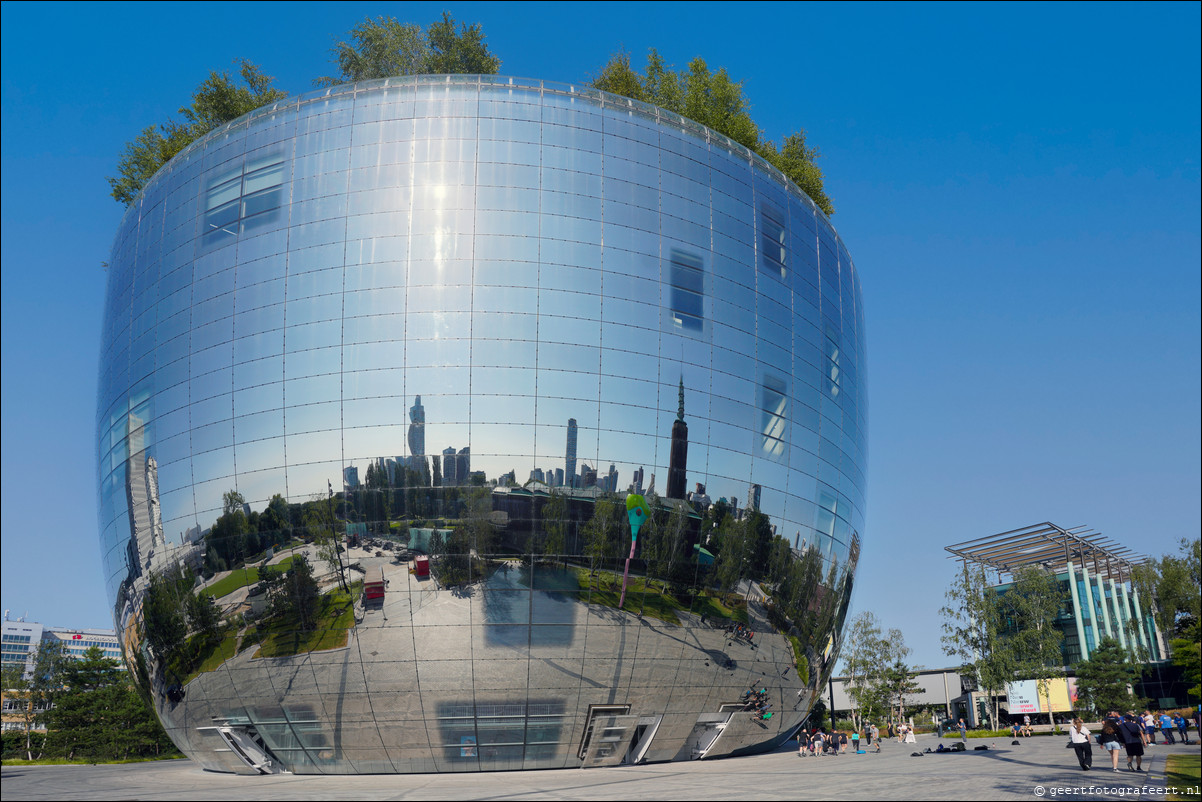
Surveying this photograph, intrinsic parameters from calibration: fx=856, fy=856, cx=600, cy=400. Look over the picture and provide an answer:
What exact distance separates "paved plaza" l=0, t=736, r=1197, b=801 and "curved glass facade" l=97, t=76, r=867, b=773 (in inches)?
61.0

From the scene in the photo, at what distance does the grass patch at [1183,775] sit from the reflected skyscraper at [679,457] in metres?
11.7

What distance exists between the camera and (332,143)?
23.9 meters

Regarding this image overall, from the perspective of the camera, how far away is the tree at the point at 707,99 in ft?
111

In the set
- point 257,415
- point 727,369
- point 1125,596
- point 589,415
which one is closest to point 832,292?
point 727,369

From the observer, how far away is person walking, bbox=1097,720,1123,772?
1888cm

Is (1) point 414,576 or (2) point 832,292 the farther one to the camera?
(2) point 832,292

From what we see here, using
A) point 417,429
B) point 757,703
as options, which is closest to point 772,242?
point 417,429

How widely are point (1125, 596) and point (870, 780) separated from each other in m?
79.7

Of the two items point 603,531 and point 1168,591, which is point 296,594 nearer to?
point 603,531

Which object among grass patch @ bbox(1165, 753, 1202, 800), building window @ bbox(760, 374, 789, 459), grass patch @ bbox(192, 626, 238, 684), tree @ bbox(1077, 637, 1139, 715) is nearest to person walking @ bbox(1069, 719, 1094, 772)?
grass patch @ bbox(1165, 753, 1202, 800)

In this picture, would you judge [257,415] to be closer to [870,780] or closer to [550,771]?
[550,771]

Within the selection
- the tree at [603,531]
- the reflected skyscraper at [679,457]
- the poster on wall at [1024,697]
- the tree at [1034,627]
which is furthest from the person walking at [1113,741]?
the poster on wall at [1024,697]

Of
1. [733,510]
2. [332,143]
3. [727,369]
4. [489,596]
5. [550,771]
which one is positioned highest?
[332,143]

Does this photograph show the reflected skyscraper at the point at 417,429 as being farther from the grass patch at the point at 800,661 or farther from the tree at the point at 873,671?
the tree at the point at 873,671
